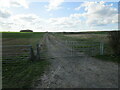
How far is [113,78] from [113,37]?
146 inches

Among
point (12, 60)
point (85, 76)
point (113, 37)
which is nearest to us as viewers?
point (85, 76)

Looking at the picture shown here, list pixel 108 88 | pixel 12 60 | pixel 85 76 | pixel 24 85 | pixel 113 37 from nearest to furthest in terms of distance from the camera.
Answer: pixel 108 88 → pixel 24 85 → pixel 85 76 → pixel 12 60 → pixel 113 37

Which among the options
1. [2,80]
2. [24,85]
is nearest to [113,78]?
[24,85]

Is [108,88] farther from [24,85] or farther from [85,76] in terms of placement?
[24,85]

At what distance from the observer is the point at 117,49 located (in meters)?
6.27

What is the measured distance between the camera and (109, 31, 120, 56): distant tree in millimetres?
5918

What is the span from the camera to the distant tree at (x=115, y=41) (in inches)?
233

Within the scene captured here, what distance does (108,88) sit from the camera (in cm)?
284

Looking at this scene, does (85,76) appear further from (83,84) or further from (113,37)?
(113,37)

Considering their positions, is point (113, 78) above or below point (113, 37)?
below

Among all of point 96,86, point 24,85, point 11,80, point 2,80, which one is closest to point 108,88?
point 96,86

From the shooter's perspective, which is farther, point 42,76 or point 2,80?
point 42,76

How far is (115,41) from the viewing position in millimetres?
6047

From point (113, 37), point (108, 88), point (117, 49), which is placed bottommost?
point (108, 88)
